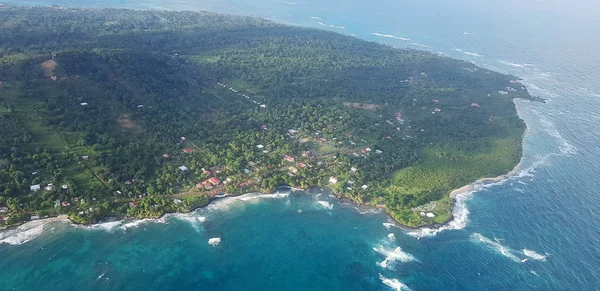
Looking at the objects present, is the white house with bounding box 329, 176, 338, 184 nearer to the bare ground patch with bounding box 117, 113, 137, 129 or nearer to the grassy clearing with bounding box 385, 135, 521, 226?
the grassy clearing with bounding box 385, 135, 521, 226

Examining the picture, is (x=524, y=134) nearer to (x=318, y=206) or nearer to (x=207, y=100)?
(x=318, y=206)

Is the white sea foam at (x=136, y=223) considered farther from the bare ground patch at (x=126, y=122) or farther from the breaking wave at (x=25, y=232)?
the bare ground patch at (x=126, y=122)

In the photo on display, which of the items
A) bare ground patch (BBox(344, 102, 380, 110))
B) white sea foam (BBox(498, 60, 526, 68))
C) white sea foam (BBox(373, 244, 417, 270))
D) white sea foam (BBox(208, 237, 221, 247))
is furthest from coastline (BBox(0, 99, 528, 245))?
white sea foam (BBox(498, 60, 526, 68))

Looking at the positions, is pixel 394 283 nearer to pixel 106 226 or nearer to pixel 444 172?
pixel 444 172

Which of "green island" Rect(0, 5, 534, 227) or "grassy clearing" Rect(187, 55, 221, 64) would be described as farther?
"grassy clearing" Rect(187, 55, 221, 64)

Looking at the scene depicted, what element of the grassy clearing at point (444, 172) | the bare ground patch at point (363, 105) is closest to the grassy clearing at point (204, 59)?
the bare ground patch at point (363, 105)
